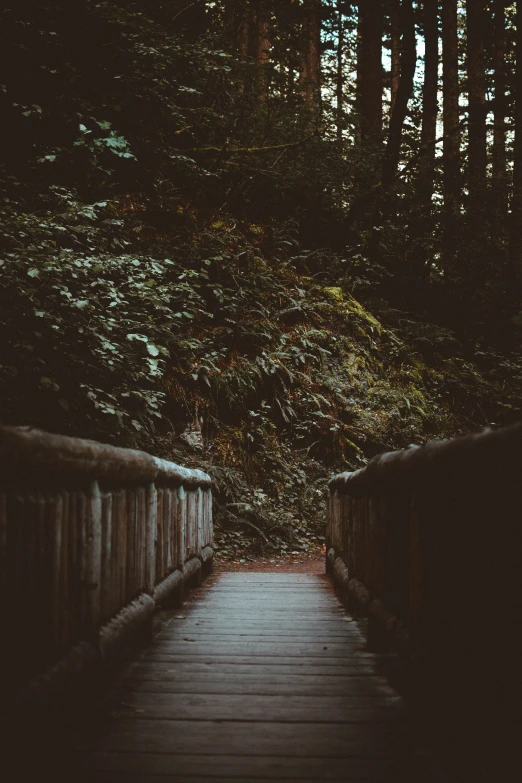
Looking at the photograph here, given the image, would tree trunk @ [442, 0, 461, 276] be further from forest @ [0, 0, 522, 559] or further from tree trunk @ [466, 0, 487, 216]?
tree trunk @ [466, 0, 487, 216]

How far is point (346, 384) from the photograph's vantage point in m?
14.3

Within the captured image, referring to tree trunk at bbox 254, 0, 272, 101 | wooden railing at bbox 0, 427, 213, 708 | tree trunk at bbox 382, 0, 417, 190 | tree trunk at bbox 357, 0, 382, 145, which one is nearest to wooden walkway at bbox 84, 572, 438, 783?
wooden railing at bbox 0, 427, 213, 708

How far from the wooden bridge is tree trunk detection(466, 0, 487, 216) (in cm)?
1568

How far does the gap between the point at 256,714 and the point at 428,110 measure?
2064cm

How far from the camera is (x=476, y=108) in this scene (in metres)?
18.3

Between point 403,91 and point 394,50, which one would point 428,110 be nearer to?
point 394,50

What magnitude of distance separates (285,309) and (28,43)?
679 centimetres

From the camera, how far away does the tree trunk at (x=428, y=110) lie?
18.1 m

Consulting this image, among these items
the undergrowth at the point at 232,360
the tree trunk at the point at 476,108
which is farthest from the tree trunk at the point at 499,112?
the undergrowth at the point at 232,360

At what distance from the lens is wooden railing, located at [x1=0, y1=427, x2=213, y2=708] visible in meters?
2.48

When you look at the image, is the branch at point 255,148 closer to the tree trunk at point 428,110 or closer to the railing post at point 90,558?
the tree trunk at point 428,110

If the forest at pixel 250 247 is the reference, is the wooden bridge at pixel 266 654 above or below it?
below

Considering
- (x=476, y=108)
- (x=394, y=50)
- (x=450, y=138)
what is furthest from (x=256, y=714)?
(x=394, y=50)

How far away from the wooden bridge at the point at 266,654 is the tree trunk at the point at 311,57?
56.1ft
